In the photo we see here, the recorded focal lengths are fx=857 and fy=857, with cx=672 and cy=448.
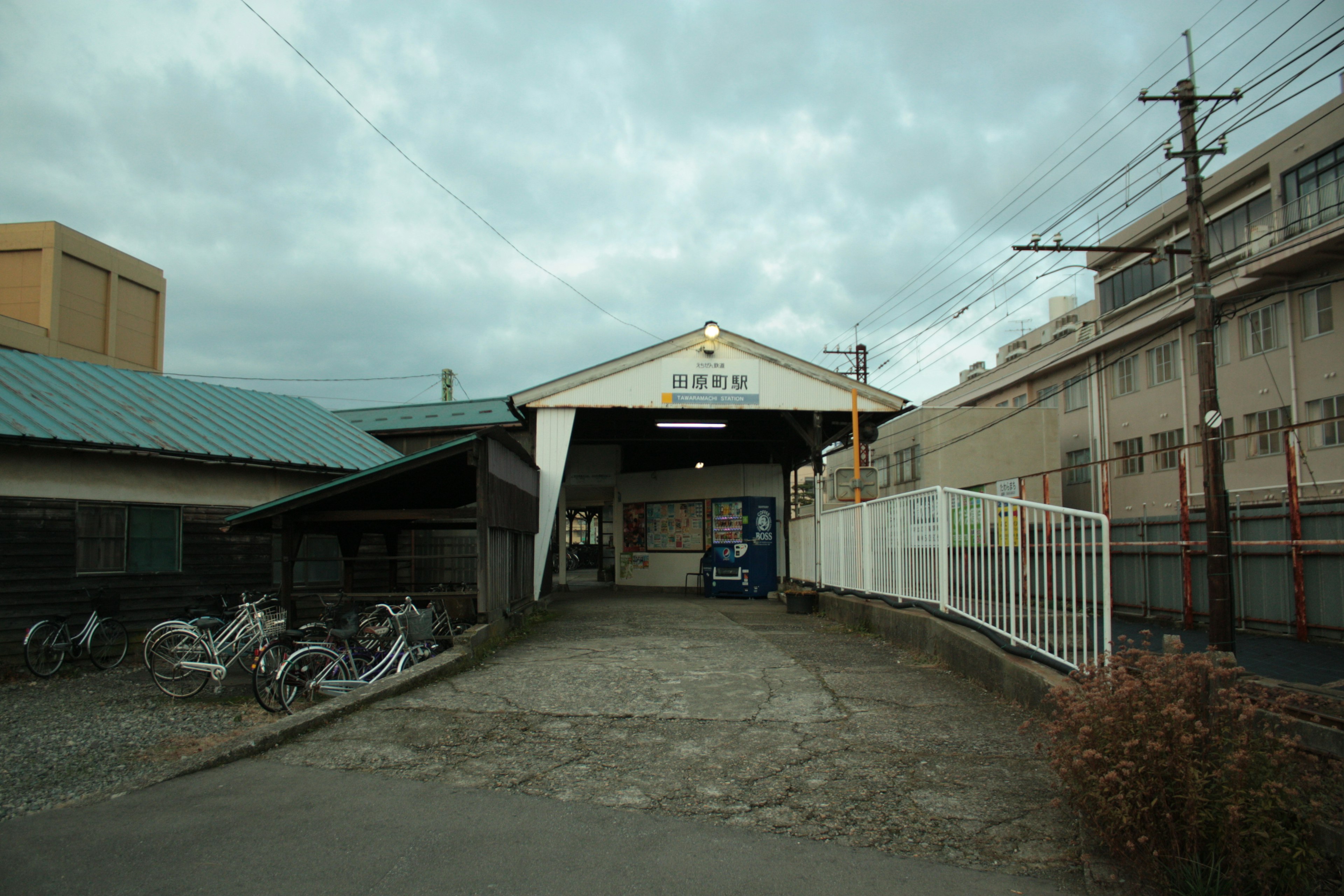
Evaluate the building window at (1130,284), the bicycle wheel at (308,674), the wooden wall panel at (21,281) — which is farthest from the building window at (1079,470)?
the wooden wall panel at (21,281)

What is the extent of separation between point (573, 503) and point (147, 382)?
15.1m

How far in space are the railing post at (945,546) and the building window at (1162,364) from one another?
84.8 ft

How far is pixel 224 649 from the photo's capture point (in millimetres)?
9422

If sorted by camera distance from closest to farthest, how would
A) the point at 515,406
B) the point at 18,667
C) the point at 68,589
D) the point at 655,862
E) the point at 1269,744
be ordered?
the point at 1269,744 < the point at 655,862 < the point at 18,667 < the point at 68,589 < the point at 515,406

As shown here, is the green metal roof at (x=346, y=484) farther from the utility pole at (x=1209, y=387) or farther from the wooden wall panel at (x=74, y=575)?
the utility pole at (x=1209, y=387)

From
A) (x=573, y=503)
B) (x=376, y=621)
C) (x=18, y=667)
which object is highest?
(x=573, y=503)

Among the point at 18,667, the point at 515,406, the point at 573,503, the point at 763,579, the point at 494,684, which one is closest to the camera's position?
the point at 494,684

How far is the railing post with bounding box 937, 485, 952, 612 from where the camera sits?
328 inches

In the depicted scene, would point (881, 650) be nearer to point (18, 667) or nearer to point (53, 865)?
point (53, 865)

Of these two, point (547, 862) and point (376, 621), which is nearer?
point (547, 862)

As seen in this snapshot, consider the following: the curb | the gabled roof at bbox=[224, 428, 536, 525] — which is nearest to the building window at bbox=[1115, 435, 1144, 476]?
the curb

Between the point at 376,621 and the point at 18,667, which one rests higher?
the point at 376,621

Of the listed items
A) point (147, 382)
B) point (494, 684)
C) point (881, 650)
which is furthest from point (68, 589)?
point (881, 650)

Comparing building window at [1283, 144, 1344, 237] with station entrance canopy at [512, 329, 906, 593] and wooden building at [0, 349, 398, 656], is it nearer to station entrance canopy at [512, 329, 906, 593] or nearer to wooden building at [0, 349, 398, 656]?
station entrance canopy at [512, 329, 906, 593]
